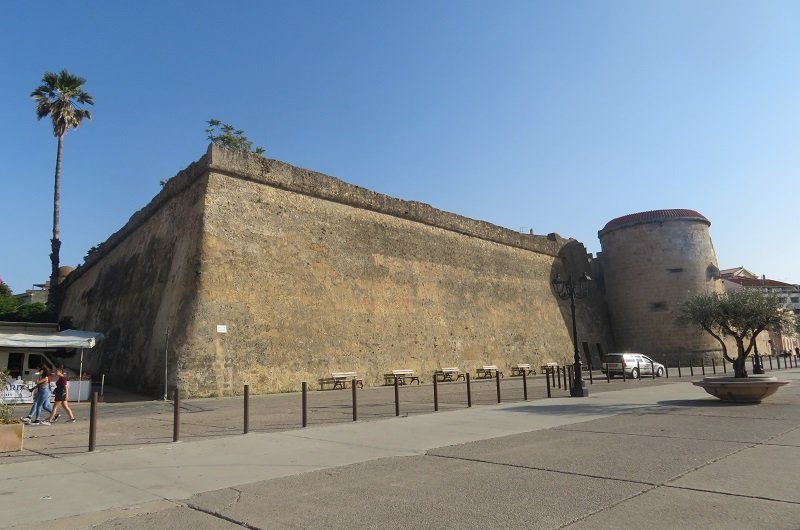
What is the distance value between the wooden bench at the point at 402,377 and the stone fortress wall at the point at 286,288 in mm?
346

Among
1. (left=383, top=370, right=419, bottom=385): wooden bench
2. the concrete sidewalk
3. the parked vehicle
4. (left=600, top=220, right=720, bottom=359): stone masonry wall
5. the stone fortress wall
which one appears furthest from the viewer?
(left=600, top=220, right=720, bottom=359): stone masonry wall

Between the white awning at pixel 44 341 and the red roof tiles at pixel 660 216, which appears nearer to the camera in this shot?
the white awning at pixel 44 341

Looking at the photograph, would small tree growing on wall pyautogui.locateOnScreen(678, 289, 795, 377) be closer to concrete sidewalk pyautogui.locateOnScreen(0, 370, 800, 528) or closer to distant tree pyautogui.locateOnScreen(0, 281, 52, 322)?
concrete sidewalk pyautogui.locateOnScreen(0, 370, 800, 528)

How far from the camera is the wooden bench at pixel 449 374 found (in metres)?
23.6

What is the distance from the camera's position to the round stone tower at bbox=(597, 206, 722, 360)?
1414 inches

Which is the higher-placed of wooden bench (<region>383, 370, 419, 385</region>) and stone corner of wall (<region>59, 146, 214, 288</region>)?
stone corner of wall (<region>59, 146, 214, 288</region>)

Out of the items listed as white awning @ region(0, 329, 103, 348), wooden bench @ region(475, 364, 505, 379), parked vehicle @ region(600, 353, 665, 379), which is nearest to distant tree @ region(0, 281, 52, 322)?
white awning @ region(0, 329, 103, 348)

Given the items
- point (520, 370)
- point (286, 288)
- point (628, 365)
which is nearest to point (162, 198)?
point (286, 288)

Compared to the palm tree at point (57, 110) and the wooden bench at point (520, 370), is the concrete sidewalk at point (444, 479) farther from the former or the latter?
the palm tree at point (57, 110)

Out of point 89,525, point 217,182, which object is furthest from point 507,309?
point 89,525

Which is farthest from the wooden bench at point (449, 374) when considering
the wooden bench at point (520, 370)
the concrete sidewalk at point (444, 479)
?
the concrete sidewalk at point (444, 479)

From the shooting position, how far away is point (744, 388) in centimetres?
1098

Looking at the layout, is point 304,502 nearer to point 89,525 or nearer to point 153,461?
point 89,525

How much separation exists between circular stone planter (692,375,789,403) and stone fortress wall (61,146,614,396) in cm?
1250
